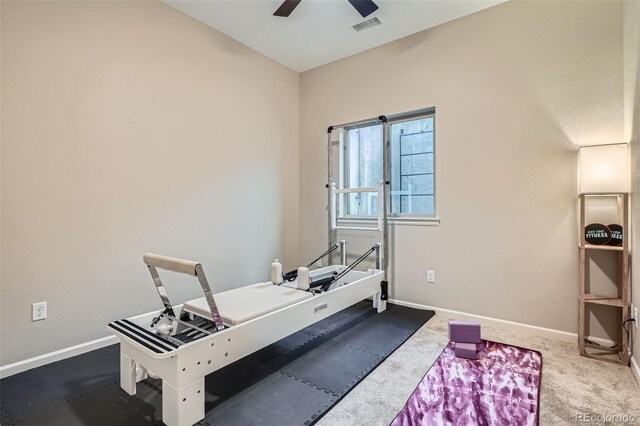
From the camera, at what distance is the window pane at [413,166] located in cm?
339

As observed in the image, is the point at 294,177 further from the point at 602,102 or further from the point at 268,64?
the point at 602,102

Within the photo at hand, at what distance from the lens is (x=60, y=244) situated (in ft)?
7.30

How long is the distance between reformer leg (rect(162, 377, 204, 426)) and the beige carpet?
617 millimetres

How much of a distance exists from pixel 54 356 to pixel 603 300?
3.91 m

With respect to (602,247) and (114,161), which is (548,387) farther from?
(114,161)

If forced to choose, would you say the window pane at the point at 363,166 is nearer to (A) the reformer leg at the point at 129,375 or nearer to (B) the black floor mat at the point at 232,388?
(B) the black floor mat at the point at 232,388

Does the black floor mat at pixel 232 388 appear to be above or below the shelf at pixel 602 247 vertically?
below

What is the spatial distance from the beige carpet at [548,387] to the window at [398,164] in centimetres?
152

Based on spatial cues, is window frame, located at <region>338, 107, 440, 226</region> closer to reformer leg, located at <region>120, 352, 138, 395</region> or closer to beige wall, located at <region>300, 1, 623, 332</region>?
beige wall, located at <region>300, 1, 623, 332</region>

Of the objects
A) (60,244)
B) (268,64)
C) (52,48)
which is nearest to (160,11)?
(52,48)

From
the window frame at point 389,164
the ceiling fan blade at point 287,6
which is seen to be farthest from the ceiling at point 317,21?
the window frame at point 389,164

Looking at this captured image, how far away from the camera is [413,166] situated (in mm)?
A: 3518

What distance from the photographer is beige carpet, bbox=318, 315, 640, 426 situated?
1644 mm

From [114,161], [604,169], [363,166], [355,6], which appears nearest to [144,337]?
[114,161]
